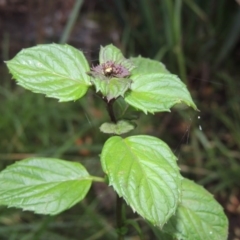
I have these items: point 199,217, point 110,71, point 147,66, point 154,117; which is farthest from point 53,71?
point 154,117

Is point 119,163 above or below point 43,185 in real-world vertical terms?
above

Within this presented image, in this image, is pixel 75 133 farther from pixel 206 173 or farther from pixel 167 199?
pixel 167 199

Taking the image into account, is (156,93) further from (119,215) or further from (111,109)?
(119,215)

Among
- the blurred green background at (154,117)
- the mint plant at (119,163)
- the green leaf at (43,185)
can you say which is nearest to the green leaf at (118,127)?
the mint plant at (119,163)

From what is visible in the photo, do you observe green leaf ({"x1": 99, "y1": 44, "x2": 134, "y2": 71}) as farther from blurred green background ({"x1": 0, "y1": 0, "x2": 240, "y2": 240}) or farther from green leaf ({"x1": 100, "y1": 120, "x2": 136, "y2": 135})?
blurred green background ({"x1": 0, "y1": 0, "x2": 240, "y2": 240})

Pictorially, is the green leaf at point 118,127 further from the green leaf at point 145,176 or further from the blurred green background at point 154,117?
the blurred green background at point 154,117

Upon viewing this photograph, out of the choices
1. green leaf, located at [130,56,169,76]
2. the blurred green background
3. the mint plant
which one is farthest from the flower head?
the blurred green background

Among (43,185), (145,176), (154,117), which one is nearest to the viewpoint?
(145,176)

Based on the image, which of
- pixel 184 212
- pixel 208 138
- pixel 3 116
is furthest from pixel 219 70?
pixel 184 212
